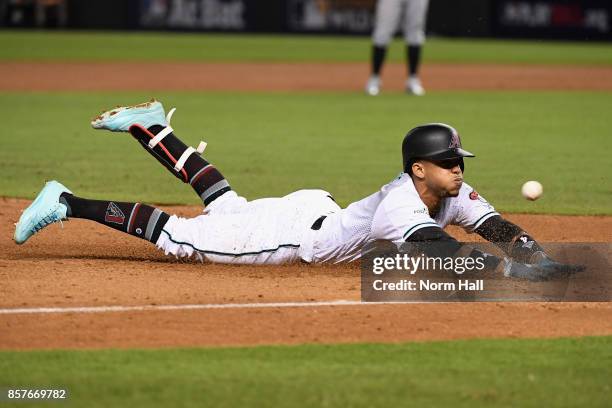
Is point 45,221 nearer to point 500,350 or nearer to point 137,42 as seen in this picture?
point 500,350

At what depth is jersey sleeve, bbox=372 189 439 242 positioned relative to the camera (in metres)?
6.06

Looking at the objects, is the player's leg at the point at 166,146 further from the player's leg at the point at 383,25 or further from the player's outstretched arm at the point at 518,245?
the player's leg at the point at 383,25

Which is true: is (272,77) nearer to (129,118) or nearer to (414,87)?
(414,87)

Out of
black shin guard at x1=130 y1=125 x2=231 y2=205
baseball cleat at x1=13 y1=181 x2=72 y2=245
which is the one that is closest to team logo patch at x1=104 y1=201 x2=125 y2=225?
baseball cleat at x1=13 y1=181 x2=72 y2=245

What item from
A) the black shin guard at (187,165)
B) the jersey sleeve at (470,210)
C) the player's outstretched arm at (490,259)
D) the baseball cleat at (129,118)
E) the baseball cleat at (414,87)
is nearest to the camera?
the player's outstretched arm at (490,259)

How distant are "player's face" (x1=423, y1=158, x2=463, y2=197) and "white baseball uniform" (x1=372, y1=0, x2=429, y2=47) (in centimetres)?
1175

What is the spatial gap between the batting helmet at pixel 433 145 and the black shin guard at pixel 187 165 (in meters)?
1.21

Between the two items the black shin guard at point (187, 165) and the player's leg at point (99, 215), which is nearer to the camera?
the player's leg at point (99, 215)

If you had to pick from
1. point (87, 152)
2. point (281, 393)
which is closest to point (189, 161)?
point (281, 393)

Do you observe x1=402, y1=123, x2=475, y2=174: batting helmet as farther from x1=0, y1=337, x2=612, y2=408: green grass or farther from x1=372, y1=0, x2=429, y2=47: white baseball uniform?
x1=372, y1=0, x2=429, y2=47: white baseball uniform

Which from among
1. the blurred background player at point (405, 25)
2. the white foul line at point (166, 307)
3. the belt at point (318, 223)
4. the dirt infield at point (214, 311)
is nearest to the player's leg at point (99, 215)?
the dirt infield at point (214, 311)

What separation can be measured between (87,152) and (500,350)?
7993 millimetres

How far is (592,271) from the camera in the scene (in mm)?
6738

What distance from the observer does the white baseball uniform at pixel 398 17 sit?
A: 17.9 metres
